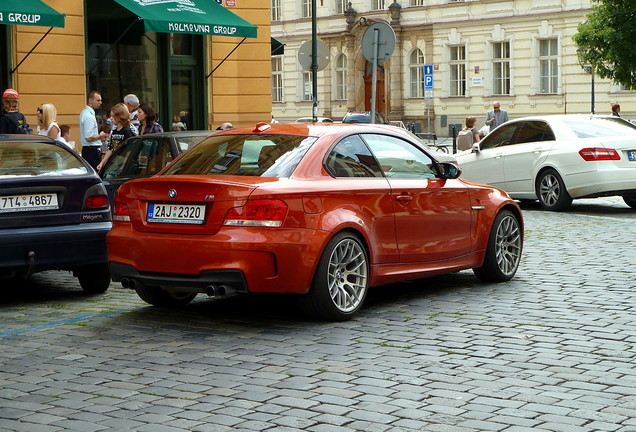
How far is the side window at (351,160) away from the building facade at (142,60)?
10.1 meters

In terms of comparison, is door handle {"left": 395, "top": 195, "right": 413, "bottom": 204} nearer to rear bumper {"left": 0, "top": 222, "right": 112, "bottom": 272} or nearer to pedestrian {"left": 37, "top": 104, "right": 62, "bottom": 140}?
rear bumper {"left": 0, "top": 222, "right": 112, "bottom": 272}

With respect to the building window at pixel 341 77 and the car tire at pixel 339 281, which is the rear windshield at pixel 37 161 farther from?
the building window at pixel 341 77

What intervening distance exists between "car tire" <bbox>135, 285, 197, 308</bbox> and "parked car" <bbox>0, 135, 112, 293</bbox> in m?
0.77

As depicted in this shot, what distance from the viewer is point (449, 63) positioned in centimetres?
5388

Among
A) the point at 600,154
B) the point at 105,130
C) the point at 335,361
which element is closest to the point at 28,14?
the point at 105,130

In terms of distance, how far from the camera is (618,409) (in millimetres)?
5492

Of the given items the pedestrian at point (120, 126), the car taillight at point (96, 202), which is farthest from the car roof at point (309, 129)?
the pedestrian at point (120, 126)

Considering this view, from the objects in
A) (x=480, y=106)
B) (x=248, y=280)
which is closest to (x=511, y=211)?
(x=248, y=280)

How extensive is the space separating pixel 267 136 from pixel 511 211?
105 inches

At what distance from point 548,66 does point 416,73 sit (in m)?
7.69

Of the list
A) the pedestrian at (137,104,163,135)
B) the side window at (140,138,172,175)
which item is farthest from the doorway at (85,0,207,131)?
the side window at (140,138,172,175)

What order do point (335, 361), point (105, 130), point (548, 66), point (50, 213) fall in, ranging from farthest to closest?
1. point (548, 66)
2. point (105, 130)
3. point (50, 213)
4. point (335, 361)

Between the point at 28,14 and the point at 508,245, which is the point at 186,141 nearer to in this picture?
the point at 508,245

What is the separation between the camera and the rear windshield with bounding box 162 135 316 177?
802cm
